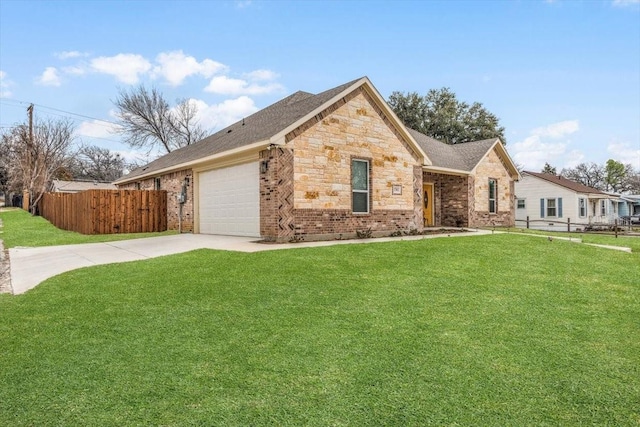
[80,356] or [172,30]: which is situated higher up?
[172,30]

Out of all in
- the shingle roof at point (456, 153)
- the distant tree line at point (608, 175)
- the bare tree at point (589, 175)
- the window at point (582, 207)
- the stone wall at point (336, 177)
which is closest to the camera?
the stone wall at point (336, 177)

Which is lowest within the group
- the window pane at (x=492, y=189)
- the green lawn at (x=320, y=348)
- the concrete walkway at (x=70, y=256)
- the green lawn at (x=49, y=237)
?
the green lawn at (x=320, y=348)

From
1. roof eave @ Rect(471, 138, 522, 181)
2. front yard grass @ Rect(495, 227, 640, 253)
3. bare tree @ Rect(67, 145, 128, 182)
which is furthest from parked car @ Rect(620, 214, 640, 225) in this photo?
bare tree @ Rect(67, 145, 128, 182)

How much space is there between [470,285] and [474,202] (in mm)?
14938

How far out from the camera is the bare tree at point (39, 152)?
102 feet

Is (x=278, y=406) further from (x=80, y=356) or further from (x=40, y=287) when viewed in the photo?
(x=40, y=287)

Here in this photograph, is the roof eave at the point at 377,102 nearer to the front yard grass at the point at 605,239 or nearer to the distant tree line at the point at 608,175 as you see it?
the front yard grass at the point at 605,239

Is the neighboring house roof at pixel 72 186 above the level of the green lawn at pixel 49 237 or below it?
above

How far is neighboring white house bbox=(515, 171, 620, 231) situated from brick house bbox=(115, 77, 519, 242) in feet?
52.8

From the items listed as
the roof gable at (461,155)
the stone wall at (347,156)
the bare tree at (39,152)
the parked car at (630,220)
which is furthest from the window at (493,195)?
the bare tree at (39,152)

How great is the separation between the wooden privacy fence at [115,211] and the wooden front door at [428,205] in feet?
41.8

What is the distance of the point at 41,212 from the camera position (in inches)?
1121

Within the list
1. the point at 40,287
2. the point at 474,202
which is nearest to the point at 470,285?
the point at 40,287

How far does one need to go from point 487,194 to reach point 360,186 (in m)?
10.8
